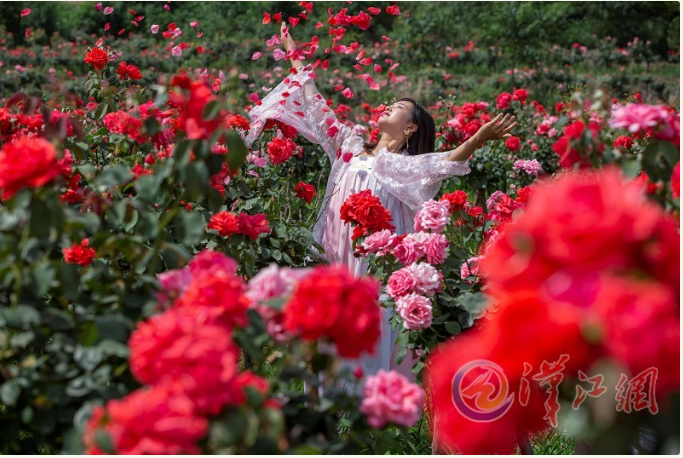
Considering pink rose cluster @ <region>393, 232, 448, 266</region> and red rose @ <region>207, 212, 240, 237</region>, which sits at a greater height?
red rose @ <region>207, 212, 240, 237</region>

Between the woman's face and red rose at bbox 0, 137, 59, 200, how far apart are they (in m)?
1.97

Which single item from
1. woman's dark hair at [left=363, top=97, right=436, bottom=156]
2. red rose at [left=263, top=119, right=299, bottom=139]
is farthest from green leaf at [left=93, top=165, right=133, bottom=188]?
woman's dark hair at [left=363, top=97, right=436, bottom=156]

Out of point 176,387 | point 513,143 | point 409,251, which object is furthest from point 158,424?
point 513,143

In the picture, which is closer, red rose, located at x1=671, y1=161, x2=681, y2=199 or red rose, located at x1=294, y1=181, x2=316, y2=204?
red rose, located at x1=671, y1=161, x2=681, y2=199

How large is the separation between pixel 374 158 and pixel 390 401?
6.13 feet

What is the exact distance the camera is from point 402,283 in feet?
5.96

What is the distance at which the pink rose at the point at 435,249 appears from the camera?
191 centimetres

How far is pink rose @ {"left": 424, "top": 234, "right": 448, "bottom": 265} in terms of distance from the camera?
1913 millimetres

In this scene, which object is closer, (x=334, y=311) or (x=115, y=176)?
(x=334, y=311)

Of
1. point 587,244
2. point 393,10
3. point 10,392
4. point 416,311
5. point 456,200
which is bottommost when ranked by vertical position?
point 10,392

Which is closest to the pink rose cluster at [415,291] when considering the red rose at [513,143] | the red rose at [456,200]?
the red rose at [456,200]

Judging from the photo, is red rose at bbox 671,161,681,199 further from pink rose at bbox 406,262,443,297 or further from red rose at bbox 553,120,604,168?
pink rose at bbox 406,262,443,297

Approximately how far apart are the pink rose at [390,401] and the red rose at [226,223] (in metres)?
0.71

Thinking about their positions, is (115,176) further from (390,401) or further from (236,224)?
(390,401)
